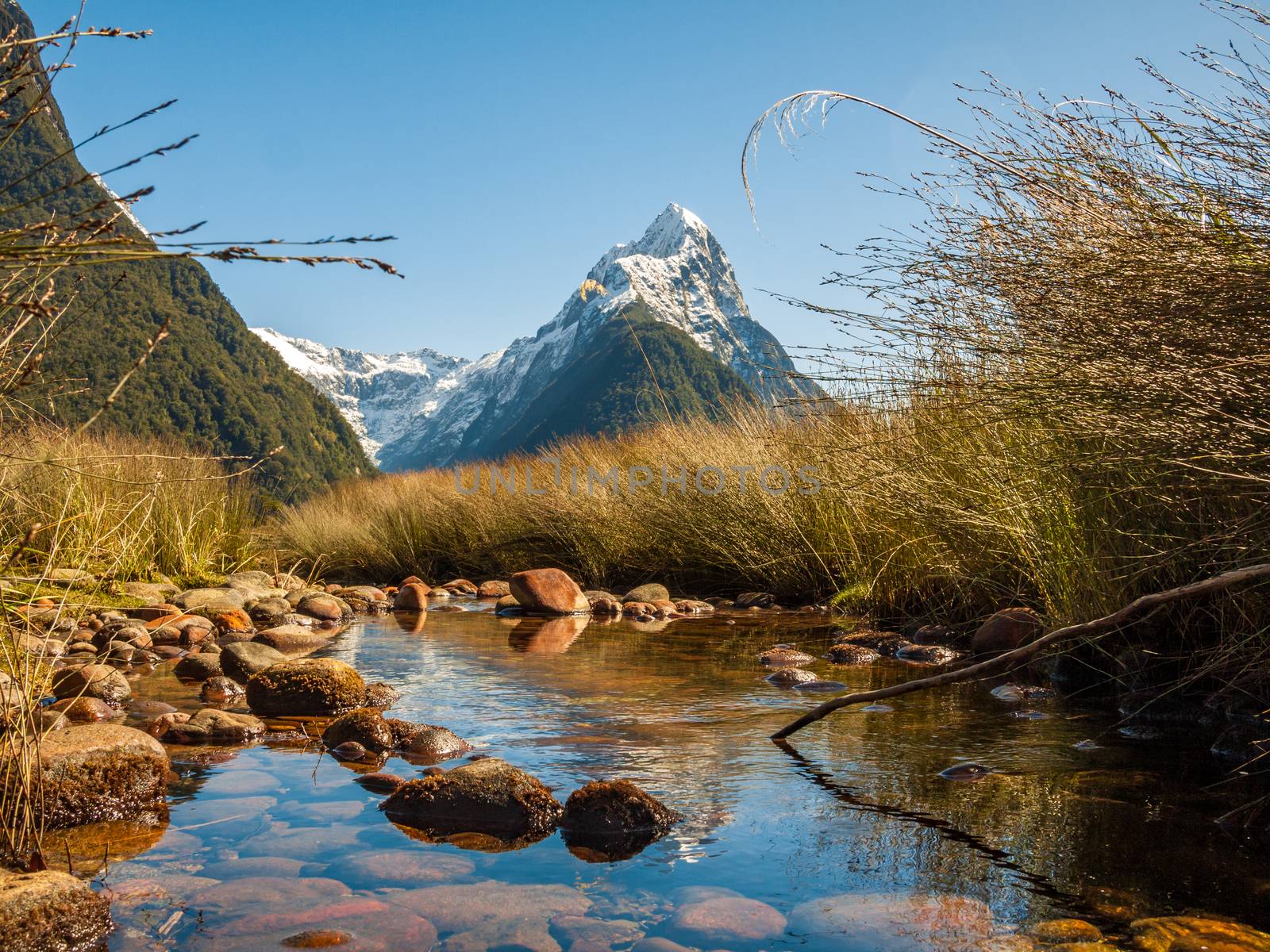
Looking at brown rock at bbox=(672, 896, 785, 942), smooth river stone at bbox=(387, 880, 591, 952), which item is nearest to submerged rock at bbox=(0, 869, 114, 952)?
smooth river stone at bbox=(387, 880, 591, 952)

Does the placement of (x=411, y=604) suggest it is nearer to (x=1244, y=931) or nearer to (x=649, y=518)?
(x=649, y=518)

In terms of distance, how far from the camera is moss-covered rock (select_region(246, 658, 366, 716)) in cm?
418

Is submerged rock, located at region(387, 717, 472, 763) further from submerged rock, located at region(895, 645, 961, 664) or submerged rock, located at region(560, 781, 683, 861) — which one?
submerged rock, located at region(895, 645, 961, 664)

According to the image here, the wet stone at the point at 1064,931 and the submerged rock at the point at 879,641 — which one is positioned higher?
the submerged rock at the point at 879,641

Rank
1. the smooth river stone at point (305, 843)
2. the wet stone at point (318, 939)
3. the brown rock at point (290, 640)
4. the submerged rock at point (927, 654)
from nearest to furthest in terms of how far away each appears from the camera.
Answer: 1. the wet stone at point (318, 939)
2. the smooth river stone at point (305, 843)
3. the submerged rock at point (927, 654)
4. the brown rock at point (290, 640)

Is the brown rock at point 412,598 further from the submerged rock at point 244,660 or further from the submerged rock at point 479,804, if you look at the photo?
the submerged rock at point 479,804

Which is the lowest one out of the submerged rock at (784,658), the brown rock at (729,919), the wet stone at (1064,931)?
the brown rock at (729,919)

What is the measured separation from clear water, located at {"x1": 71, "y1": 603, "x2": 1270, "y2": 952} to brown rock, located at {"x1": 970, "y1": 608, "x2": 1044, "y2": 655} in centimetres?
79

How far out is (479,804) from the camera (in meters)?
2.72

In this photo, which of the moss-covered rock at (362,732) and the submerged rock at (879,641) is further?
the submerged rock at (879,641)

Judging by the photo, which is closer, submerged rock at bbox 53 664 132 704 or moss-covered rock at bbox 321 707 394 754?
moss-covered rock at bbox 321 707 394 754

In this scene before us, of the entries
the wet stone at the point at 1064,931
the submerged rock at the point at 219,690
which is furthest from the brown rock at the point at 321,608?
the wet stone at the point at 1064,931

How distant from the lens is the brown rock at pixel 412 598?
29.6ft

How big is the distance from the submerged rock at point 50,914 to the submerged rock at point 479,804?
88 centimetres
